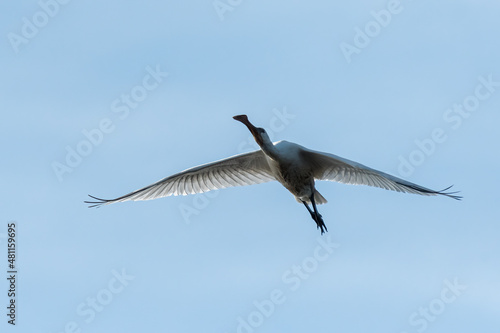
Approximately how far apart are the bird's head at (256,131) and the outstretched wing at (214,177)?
1.51m

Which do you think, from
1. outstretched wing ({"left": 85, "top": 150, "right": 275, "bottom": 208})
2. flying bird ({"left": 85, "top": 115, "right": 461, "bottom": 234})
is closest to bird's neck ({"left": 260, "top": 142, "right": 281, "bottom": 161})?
flying bird ({"left": 85, "top": 115, "right": 461, "bottom": 234})

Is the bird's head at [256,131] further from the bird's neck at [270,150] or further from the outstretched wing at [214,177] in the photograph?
the outstretched wing at [214,177]

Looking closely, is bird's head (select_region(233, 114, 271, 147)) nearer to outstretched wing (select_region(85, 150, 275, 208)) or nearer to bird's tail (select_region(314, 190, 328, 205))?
outstretched wing (select_region(85, 150, 275, 208))

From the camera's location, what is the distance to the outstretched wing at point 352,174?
20969 mm

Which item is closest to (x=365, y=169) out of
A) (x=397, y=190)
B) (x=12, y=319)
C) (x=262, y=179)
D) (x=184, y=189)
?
(x=397, y=190)

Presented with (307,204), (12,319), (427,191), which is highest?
(12,319)

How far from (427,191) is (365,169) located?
1429mm

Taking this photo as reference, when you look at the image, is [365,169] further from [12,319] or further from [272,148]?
[12,319]

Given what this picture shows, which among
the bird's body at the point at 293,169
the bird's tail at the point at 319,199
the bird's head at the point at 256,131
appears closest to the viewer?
the bird's head at the point at 256,131

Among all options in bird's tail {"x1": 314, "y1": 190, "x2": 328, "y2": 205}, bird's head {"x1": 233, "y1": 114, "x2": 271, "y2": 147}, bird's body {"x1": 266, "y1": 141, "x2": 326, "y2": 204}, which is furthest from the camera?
bird's tail {"x1": 314, "y1": 190, "x2": 328, "y2": 205}

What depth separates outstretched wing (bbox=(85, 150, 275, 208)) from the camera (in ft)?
74.2

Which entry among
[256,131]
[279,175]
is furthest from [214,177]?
[256,131]

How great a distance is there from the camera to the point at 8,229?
77.6 feet

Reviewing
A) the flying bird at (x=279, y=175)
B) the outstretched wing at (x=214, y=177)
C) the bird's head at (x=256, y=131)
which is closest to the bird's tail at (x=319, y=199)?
the flying bird at (x=279, y=175)
